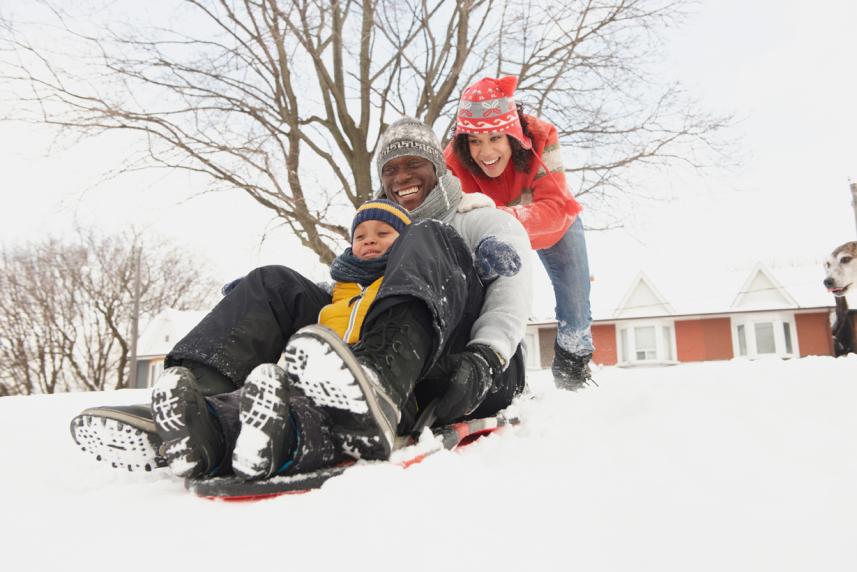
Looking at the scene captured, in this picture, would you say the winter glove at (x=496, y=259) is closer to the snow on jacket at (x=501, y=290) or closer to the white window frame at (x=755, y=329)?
the snow on jacket at (x=501, y=290)

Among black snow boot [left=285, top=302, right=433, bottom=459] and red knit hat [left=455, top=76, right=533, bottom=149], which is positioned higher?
red knit hat [left=455, top=76, right=533, bottom=149]

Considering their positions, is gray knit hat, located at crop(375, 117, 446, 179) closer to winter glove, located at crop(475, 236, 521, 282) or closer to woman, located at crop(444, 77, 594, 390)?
woman, located at crop(444, 77, 594, 390)

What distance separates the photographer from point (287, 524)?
2.76 ft

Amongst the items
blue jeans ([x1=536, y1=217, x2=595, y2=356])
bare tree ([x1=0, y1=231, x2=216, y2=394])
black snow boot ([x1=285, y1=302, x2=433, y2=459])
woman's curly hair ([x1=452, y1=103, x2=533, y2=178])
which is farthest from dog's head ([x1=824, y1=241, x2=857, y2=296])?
bare tree ([x1=0, y1=231, x2=216, y2=394])

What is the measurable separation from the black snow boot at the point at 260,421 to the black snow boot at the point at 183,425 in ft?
0.44

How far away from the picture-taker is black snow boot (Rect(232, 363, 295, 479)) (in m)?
0.99

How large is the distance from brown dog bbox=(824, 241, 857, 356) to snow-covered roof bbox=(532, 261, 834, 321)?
35.6 ft

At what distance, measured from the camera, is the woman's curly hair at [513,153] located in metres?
2.86

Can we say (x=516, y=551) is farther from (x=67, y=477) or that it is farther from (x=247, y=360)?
(x=67, y=477)

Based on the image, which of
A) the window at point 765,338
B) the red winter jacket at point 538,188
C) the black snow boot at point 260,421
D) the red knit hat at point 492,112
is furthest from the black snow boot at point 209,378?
the window at point 765,338

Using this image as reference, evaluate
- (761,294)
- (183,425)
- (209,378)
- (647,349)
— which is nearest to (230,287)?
(209,378)

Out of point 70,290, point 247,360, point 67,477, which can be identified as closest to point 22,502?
point 67,477

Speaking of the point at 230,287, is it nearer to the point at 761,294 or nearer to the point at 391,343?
the point at 391,343

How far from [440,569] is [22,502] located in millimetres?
954
